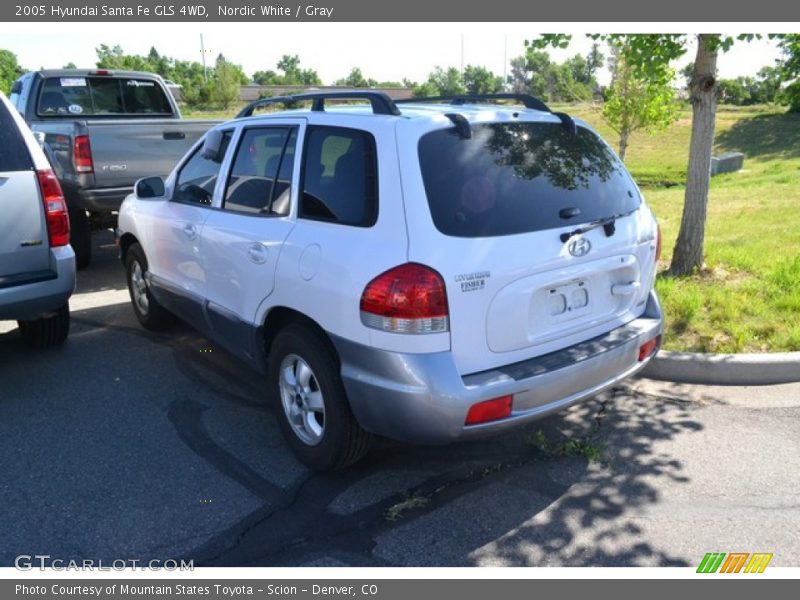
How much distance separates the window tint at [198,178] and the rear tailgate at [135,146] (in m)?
2.64

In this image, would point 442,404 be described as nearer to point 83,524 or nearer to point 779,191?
point 83,524

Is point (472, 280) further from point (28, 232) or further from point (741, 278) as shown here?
point (741, 278)

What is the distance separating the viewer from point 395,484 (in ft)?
11.8

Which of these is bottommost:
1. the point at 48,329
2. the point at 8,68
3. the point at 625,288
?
the point at 48,329

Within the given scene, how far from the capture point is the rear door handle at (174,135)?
744 centimetres

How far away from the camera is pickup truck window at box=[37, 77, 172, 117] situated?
8.93 m

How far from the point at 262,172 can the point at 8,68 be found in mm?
60305

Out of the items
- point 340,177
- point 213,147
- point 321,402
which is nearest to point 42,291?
point 213,147

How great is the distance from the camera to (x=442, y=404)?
3004 mm

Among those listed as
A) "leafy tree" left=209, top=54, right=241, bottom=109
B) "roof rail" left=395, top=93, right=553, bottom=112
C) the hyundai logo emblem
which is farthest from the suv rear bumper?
"leafy tree" left=209, top=54, right=241, bottom=109

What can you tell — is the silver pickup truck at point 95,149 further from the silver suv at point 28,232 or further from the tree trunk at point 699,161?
the tree trunk at point 699,161

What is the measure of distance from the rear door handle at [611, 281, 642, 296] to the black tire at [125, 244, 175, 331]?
3714mm

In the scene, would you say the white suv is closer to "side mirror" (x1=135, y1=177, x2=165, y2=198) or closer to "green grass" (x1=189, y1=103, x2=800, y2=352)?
"side mirror" (x1=135, y1=177, x2=165, y2=198)

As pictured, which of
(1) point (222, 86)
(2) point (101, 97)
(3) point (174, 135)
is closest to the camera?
(3) point (174, 135)
